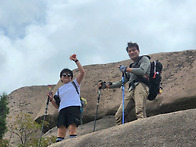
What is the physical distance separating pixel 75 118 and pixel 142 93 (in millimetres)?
1467

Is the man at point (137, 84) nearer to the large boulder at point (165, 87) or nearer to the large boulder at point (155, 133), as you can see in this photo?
the large boulder at point (155, 133)

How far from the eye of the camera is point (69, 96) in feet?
21.1

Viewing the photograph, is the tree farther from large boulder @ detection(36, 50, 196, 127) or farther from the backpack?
the backpack

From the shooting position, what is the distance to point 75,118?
6180 mm

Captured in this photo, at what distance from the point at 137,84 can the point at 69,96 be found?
1.47 m

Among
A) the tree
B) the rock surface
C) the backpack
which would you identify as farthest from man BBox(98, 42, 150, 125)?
the tree

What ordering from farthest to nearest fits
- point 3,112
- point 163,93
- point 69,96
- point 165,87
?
point 3,112
point 165,87
point 163,93
point 69,96

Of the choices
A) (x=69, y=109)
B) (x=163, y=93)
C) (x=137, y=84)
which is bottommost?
(x=69, y=109)

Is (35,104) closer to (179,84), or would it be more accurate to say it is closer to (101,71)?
(101,71)

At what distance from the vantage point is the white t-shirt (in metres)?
6.31

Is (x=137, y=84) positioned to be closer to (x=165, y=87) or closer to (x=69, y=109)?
(x=69, y=109)

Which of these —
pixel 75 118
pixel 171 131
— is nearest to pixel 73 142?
pixel 75 118

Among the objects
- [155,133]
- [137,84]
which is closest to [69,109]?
[137,84]

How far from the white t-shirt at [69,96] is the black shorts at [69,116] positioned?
8 cm
